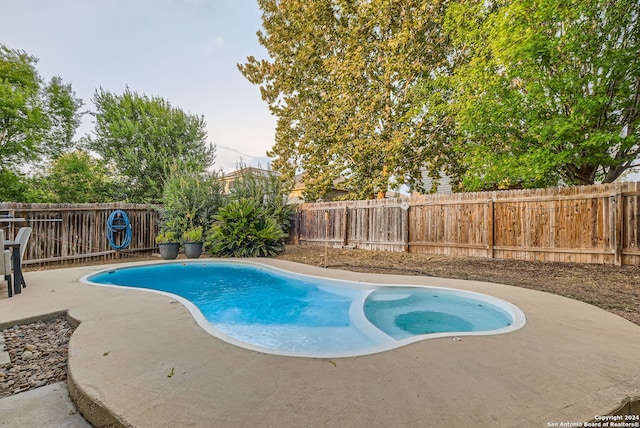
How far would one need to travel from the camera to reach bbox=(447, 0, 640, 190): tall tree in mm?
6090

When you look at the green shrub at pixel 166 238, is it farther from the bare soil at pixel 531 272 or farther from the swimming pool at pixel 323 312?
the bare soil at pixel 531 272

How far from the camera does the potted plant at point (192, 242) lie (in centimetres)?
774

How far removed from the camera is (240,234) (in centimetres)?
806

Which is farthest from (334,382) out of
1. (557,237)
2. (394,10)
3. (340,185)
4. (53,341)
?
(394,10)

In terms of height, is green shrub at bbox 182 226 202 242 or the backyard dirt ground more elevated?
green shrub at bbox 182 226 202 242

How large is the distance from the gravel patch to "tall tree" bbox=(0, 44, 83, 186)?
12.5m

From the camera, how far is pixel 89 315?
2.84 metres

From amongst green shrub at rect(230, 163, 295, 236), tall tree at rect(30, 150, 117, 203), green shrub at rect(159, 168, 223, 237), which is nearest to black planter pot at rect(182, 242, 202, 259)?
green shrub at rect(159, 168, 223, 237)

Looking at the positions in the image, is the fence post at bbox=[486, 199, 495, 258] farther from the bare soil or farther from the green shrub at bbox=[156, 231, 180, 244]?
the green shrub at bbox=[156, 231, 180, 244]

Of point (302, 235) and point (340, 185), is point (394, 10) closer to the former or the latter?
point (340, 185)

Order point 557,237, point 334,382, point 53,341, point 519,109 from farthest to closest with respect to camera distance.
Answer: point 519,109 < point 557,237 < point 53,341 < point 334,382

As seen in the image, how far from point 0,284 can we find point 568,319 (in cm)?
A: 707

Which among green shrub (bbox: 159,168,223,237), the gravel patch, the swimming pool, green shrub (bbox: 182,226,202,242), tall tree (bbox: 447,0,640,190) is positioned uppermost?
tall tree (bbox: 447,0,640,190)

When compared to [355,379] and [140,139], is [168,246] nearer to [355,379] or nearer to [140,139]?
[140,139]
